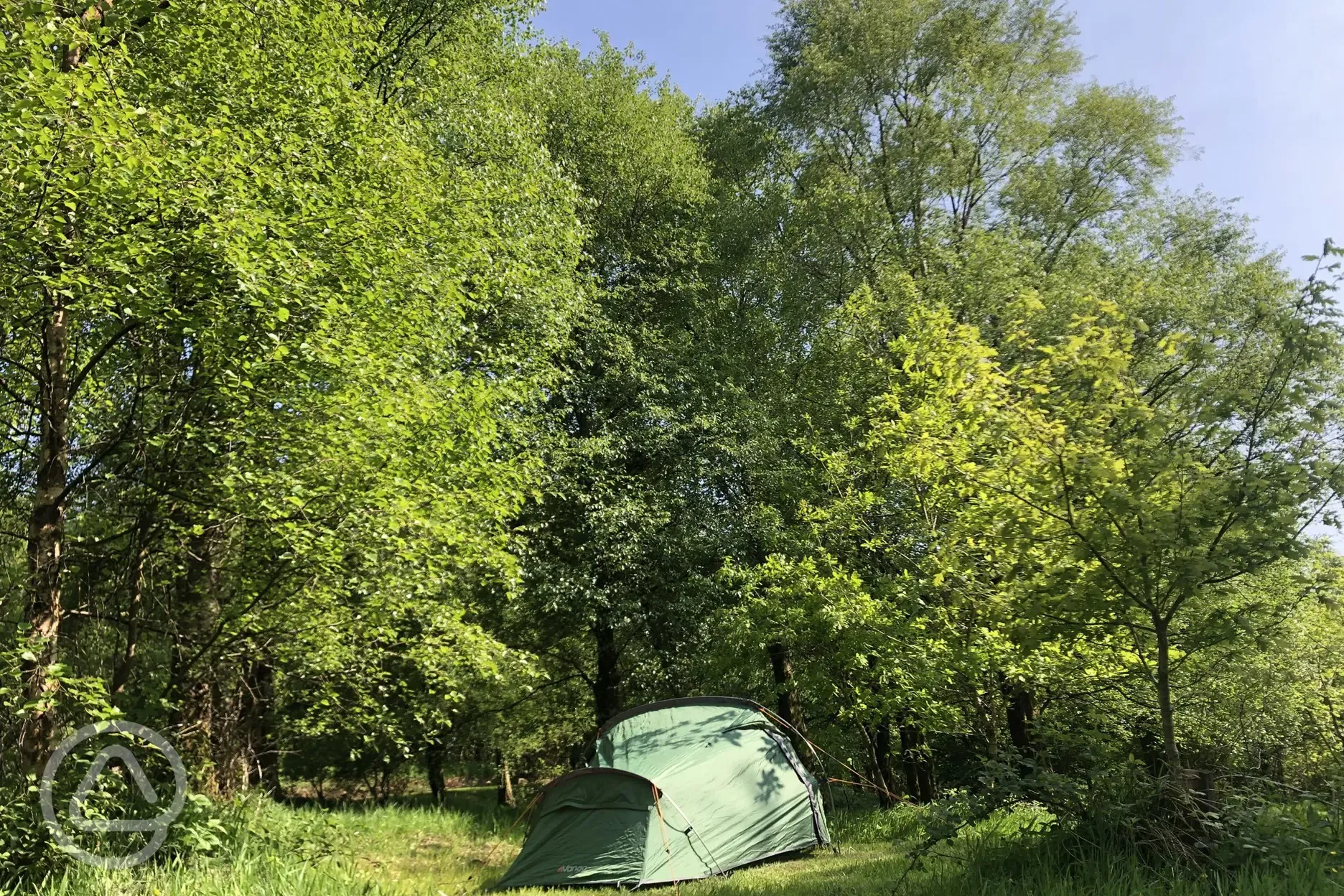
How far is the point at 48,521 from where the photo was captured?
6.07 m

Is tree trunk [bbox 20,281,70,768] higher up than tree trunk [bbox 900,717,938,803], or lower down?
higher up

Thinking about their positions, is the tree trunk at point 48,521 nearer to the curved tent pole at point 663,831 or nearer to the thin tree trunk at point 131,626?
the thin tree trunk at point 131,626

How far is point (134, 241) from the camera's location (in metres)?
5.34

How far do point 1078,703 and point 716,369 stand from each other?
943cm

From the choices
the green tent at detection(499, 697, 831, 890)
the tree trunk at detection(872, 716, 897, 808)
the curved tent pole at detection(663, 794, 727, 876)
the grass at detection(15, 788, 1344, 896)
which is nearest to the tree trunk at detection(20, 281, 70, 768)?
the grass at detection(15, 788, 1344, 896)

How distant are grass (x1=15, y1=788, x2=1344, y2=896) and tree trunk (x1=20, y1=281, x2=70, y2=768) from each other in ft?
3.68

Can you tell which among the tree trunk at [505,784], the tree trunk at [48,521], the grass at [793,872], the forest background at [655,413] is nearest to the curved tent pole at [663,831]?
the grass at [793,872]

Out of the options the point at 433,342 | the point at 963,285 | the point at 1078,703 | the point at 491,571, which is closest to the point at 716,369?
the point at 963,285

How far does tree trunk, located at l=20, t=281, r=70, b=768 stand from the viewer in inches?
224

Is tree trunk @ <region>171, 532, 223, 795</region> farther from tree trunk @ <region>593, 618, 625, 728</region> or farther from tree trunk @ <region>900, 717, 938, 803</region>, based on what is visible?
tree trunk @ <region>900, 717, 938, 803</region>

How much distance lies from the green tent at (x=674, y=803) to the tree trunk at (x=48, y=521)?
4926mm

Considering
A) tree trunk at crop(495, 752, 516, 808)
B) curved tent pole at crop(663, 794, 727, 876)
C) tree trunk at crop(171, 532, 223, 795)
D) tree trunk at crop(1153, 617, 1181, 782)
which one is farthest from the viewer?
tree trunk at crop(495, 752, 516, 808)

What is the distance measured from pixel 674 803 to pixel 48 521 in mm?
6539

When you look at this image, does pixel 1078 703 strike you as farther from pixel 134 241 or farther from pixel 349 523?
pixel 134 241
